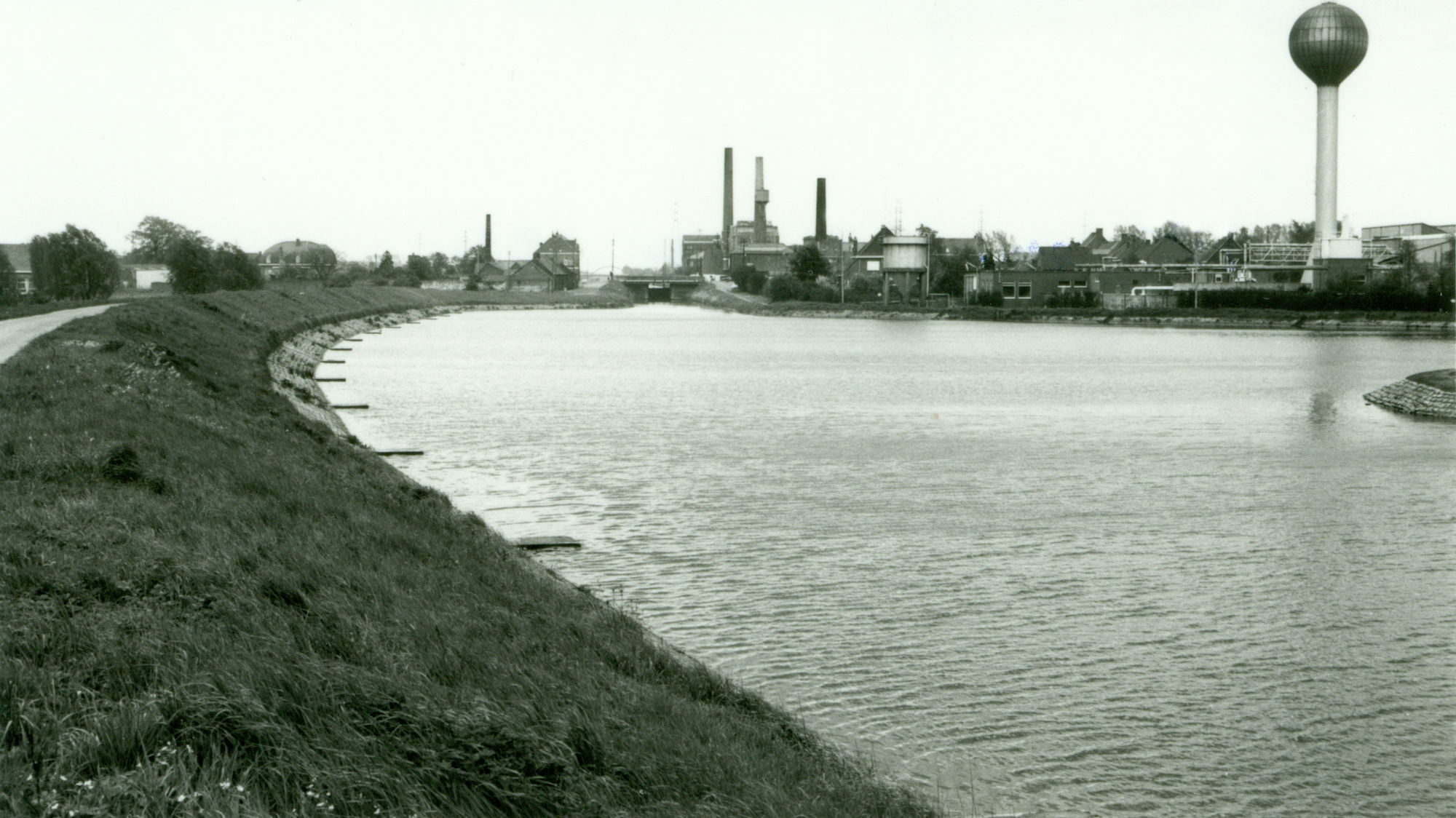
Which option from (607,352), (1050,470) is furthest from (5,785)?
(607,352)

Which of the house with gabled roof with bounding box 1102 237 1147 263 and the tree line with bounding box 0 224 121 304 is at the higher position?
the house with gabled roof with bounding box 1102 237 1147 263

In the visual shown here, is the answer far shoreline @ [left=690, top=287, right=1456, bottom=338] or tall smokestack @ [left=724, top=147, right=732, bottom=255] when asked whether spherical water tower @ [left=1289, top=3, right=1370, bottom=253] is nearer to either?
far shoreline @ [left=690, top=287, right=1456, bottom=338]

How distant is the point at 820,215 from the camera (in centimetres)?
15888

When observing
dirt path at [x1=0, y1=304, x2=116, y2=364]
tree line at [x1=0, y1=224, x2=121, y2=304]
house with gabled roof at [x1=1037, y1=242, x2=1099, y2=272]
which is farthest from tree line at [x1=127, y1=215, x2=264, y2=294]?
house with gabled roof at [x1=1037, y1=242, x2=1099, y2=272]

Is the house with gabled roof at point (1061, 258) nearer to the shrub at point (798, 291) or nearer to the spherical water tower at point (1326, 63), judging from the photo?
the spherical water tower at point (1326, 63)

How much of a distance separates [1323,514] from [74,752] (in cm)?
1758

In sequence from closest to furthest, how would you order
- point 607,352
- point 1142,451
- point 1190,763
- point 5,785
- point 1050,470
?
point 5,785 → point 1190,763 → point 1050,470 → point 1142,451 → point 607,352

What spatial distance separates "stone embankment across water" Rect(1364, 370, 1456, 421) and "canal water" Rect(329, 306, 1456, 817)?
1.59 m

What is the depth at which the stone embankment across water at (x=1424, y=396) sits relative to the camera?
114 feet

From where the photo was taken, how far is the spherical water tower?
319 ft

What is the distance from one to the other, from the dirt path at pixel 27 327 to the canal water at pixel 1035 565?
6542mm

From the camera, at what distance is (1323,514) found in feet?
64.0

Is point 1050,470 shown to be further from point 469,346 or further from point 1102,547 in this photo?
point 469,346

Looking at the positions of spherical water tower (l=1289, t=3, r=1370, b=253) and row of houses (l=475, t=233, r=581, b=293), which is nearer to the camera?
spherical water tower (l=1289, t=3, r=1370, b=253)
